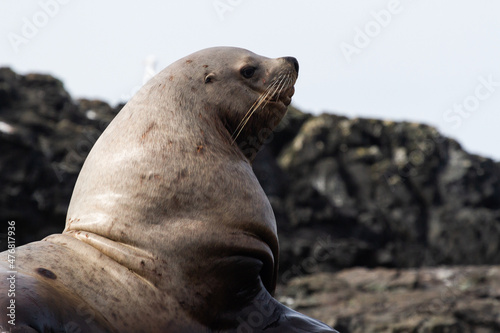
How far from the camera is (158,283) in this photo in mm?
3334

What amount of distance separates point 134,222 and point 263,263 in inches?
30.3

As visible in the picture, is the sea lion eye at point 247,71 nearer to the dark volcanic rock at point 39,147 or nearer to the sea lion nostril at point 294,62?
the sea lion nostril at point 294,62

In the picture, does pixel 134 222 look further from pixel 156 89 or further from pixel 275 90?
pixel 275 90

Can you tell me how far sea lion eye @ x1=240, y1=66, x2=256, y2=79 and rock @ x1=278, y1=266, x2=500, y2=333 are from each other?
5.57 metres

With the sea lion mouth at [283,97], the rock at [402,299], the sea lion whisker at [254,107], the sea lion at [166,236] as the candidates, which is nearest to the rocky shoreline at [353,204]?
the rock at [402,299]

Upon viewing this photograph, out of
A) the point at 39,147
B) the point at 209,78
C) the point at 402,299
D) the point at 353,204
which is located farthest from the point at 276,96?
the point at 353,204

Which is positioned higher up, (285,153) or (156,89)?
(156,89)

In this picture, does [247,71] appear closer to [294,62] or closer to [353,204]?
[294,62]

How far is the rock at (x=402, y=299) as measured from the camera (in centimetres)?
918

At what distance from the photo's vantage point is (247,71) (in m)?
4.29

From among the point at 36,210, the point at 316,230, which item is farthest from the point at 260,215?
the point at 316,230

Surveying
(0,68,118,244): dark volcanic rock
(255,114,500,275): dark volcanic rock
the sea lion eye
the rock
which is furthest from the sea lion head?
(255,114,500,275): dark volcanic rock

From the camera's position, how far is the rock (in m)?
9.18

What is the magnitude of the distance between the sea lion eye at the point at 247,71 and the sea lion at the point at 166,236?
181mm
